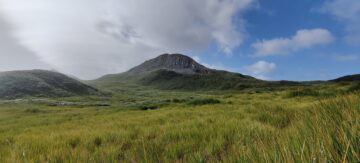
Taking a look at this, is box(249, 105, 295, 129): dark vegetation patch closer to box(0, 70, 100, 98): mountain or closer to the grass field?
the grass field

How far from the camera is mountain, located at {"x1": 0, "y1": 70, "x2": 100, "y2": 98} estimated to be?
299 feet

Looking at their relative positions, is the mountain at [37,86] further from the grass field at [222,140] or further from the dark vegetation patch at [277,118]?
the dark vegetation patch at [277,118]

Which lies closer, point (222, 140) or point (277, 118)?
point (222, 140)

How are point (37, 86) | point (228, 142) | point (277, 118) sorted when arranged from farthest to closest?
point (37, 86)
point (277, 118)
point (228, 142)

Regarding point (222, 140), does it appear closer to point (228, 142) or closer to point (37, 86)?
point (228, 142)

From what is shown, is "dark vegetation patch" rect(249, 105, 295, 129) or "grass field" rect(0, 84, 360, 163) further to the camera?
"dark vegetation patch" rect(249, 105, 295, 129)

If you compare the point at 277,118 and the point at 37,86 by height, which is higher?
the point at 37,86

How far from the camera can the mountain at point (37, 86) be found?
299ft

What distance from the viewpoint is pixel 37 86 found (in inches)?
3981

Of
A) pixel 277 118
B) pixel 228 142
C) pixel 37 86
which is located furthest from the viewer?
pixel 37 86

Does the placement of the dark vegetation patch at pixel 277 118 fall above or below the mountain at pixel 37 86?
below

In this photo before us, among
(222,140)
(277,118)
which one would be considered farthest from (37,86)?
(222,140)

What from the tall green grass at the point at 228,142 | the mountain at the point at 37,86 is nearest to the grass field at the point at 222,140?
the tall green grass at the point at 228,142

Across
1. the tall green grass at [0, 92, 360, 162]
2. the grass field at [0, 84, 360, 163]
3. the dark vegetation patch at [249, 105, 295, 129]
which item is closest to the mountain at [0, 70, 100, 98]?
the grass field at [0, 84, 360, 163]
